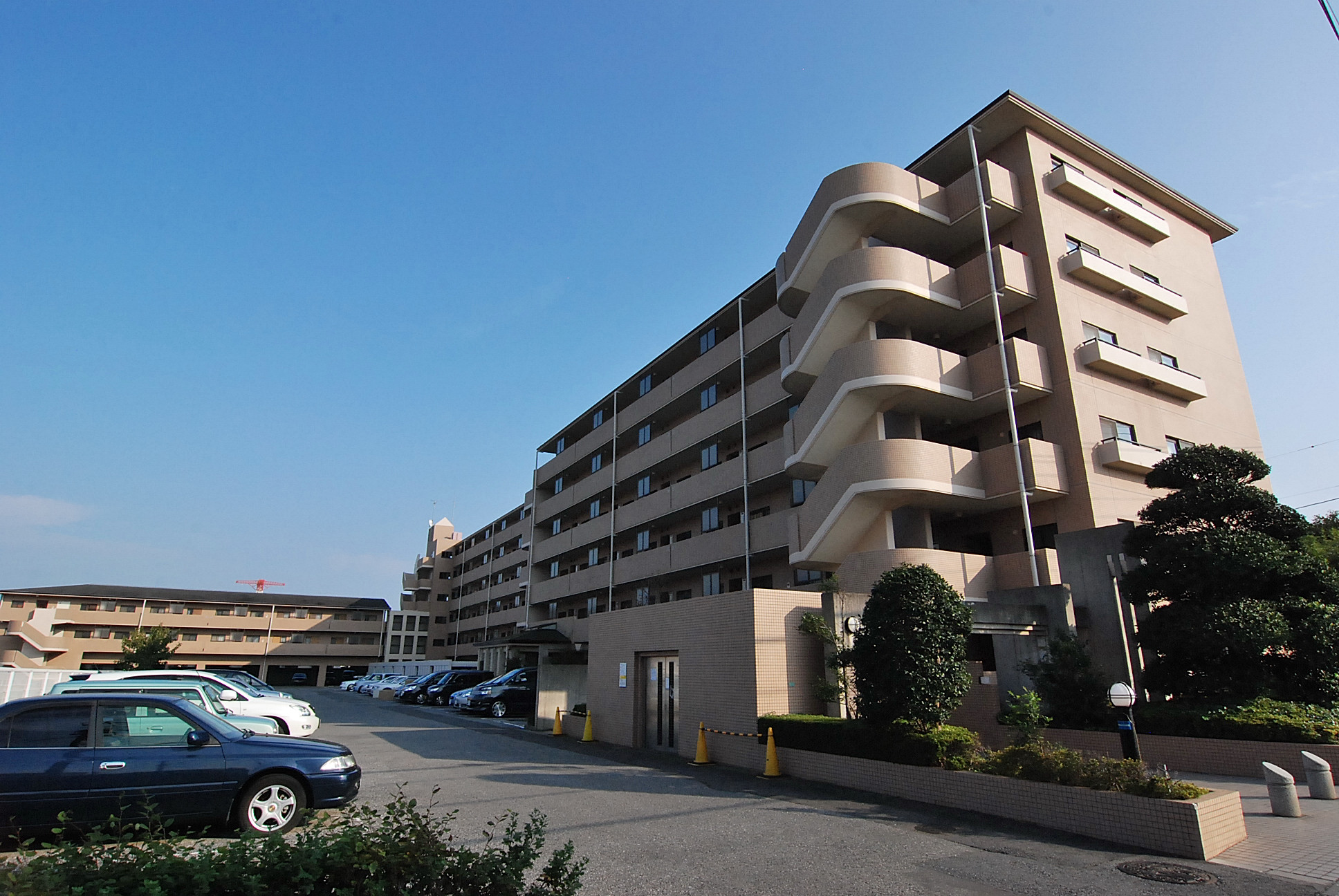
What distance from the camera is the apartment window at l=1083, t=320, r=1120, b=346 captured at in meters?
23.6

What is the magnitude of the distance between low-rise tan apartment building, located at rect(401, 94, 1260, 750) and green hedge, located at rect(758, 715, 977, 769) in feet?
4.15

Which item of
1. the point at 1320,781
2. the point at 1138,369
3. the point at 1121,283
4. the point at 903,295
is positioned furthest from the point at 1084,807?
the point at 1121,283

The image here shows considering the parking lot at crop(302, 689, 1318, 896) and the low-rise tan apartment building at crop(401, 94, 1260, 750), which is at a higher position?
the low-rise tan apartment building at crop(401, 94, 1260, 750)

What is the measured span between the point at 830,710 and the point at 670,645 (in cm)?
422

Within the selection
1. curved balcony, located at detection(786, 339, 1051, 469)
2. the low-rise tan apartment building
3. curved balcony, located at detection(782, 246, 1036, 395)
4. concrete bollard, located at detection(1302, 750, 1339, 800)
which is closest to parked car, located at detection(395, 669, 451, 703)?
the low-rise tan apartment building

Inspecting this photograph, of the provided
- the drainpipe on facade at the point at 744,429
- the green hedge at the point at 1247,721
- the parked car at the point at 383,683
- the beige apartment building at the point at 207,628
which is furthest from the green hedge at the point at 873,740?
the beige apartment building at the point at 207,628

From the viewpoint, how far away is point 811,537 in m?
23.1

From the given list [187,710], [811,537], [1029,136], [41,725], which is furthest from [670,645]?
[1029,136]

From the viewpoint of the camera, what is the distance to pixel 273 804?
8695 millimetres

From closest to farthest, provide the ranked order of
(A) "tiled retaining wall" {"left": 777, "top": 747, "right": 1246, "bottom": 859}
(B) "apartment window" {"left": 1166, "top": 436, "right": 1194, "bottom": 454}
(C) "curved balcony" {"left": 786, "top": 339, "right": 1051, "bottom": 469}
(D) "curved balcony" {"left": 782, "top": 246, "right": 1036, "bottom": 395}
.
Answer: (A) "tiled retaining wall" {"left": 777, "top": 747, "right": 1246, "bottom": 859} → (C) "curved balcony" {"left": 786, "top": 339, "right": 1051, "bottom": 469} → (D) "curved balcony" {"left": 782, "top": 246, "right": 1036, "bottom": 395} → (B) "apartment window" {"left": 1166, "top": 436, "right": 1194, "bottom": 454}

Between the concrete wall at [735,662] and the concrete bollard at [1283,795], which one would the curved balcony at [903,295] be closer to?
the concrete wall at [735,662]

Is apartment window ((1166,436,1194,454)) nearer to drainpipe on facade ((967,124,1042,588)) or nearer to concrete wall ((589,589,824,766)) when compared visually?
drainpipe on facade ((967,124,1042,588))

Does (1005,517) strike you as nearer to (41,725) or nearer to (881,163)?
(881,163)

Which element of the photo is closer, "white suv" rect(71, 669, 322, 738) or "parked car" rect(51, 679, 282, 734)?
"parked car" rect(51, 679, 282, 734)
